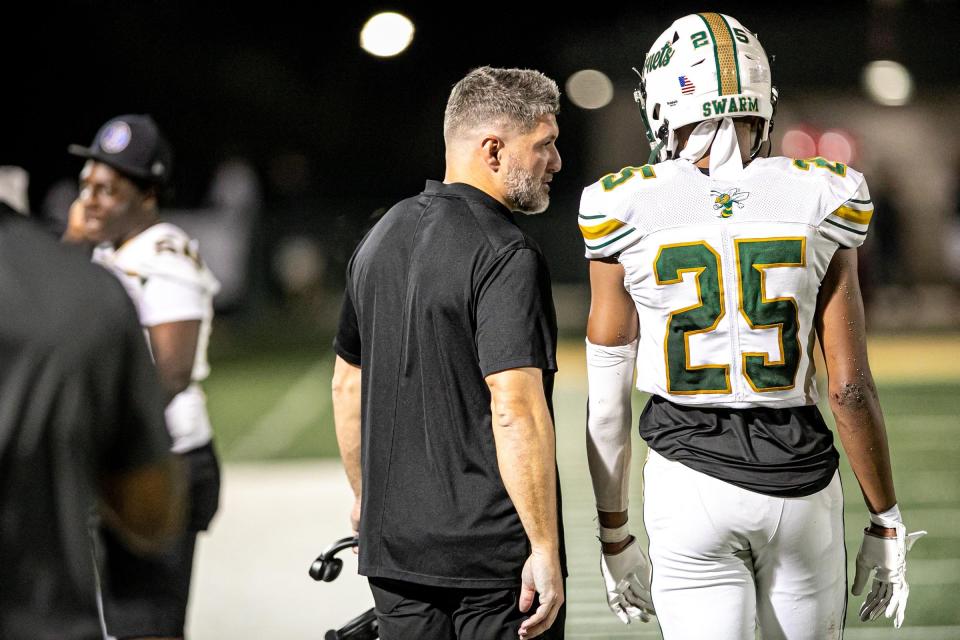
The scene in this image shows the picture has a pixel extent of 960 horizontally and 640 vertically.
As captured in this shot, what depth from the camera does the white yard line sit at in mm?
10320

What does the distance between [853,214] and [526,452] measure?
0.87m

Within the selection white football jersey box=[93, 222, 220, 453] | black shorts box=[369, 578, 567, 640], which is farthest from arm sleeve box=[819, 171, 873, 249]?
white football jersey box=[93, 222, 220, 453]

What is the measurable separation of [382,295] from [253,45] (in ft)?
73.3

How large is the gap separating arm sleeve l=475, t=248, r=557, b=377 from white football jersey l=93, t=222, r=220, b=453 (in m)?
1.40

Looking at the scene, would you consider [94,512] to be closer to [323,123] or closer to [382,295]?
[382,295]

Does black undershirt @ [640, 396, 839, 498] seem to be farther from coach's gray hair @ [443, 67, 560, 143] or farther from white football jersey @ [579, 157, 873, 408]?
coach's gray hair @ [443, 67, 560, 143]

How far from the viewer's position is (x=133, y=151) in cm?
400

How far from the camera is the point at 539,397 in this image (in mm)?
2590

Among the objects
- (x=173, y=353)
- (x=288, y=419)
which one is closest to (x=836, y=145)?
(x=288, y=419)

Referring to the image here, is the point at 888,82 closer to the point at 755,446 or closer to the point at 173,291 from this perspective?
the point at 173,291

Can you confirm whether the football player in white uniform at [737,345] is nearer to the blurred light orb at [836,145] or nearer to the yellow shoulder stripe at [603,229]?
the yellow shoulder stripe at [603,229]

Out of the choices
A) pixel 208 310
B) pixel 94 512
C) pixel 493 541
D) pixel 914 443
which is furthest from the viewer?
pixel 914 443

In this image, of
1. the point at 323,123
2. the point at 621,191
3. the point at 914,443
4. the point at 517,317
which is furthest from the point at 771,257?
the point at 323,123

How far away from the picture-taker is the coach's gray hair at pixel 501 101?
9.25 feet
